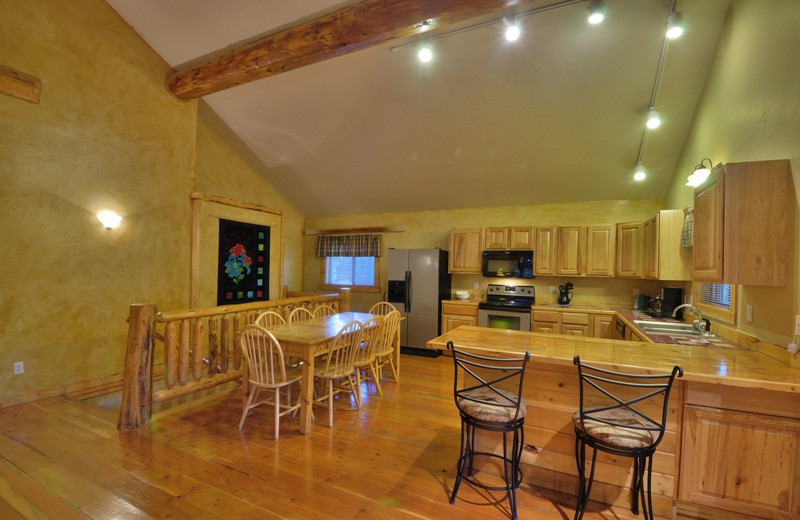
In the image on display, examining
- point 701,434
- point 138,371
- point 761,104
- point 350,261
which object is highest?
point 761,104

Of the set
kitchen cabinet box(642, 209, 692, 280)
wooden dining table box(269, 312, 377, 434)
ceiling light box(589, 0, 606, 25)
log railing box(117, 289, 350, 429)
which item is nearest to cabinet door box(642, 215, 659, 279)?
kitchen cabinet box(642, 209, 692, 280)

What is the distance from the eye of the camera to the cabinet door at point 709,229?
2148 mm

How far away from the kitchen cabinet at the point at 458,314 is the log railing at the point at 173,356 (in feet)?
8.62

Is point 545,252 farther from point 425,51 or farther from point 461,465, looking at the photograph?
point 461,465

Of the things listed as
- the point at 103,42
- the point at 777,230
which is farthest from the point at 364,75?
the point at 777,230

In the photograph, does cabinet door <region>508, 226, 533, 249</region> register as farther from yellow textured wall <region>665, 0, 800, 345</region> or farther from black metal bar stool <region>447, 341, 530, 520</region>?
black metal bar stool <region>447, 341, 530, 520</region>

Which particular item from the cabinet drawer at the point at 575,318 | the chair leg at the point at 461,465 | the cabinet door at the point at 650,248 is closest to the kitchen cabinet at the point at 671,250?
the cabinet door at the point at 650,248

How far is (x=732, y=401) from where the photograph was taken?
1766mm

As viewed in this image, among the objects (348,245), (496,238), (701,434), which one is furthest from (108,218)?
(701,434)

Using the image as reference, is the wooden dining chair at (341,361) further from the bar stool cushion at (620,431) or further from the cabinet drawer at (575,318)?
the cabinet drawer at (575,318)

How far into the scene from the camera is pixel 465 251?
18.6 feet

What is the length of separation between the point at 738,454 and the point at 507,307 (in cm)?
334

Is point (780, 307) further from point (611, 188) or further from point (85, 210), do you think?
point (85, 210)

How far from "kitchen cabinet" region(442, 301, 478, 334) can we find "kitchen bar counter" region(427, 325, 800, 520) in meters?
3.22
